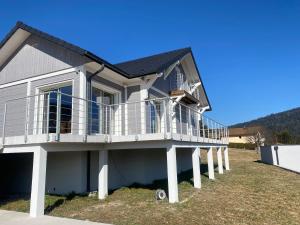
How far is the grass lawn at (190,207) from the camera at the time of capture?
6.58m

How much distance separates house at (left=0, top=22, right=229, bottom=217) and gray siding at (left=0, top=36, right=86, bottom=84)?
0.13 feet

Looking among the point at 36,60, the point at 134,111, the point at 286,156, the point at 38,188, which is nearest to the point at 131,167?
the point at 134,111

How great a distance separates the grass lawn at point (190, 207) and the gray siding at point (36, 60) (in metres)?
5.40

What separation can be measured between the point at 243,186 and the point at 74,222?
8.19m

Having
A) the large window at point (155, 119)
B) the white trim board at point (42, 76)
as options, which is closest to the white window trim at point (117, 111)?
the white trim board at point (42, 76)

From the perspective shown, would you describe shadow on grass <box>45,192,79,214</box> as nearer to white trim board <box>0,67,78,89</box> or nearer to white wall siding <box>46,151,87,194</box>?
white wall siding <box>46,151,87,194</box>

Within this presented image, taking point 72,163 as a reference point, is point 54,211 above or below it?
below

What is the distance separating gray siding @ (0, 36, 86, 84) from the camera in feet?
33.7

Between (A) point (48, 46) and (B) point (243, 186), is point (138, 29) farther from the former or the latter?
(B) point (243, 186)

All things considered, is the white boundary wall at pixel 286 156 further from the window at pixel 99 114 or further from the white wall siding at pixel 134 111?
the window at pixel 99 114

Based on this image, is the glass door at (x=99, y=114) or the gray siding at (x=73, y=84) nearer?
the gray siding at (x=73, y=84)

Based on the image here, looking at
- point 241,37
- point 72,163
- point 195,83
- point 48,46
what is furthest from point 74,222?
point 195,83

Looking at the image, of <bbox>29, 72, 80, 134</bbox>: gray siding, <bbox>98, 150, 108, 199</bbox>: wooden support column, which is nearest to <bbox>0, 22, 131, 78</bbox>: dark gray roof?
<bbox>29, 72, 80, 134</bbox>: gray siding

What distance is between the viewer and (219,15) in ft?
43.4
